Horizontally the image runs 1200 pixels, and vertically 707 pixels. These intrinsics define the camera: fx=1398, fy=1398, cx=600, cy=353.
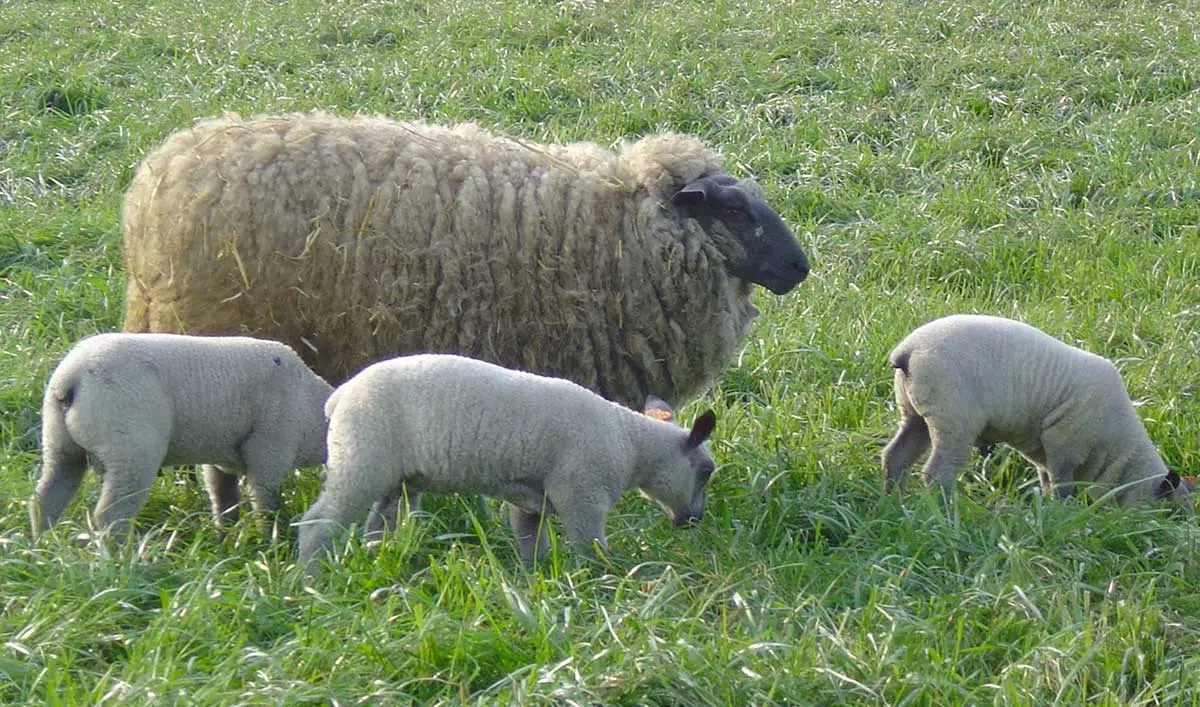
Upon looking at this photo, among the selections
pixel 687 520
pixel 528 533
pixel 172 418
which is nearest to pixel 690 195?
pixel 687 520

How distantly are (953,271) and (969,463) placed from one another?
97.4 inches

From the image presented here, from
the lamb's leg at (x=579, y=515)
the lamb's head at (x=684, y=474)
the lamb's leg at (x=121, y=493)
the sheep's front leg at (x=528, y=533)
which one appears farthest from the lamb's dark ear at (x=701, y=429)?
the lamb's leg at (x=121, y=493)

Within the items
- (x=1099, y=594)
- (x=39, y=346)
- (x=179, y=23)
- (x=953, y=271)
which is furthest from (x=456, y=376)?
(x=179, y=23)

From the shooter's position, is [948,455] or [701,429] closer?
[701,429]

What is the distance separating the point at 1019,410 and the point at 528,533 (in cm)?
188

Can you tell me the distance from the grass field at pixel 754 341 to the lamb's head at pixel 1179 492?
0.59 ft

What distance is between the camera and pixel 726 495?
4918 mm

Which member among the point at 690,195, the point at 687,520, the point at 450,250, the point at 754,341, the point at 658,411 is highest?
the point at 690,195

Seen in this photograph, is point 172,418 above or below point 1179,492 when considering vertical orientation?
above

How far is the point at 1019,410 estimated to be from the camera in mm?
5043

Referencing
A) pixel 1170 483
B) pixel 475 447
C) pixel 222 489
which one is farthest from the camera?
pixel 1170 483

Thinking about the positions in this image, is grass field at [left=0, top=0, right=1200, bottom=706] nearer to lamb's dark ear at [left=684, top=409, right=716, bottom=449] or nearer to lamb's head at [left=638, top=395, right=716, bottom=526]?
lamb's head at [left=638, top=395, right=716, bottom=526]

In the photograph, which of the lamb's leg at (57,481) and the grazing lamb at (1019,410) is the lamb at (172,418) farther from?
the grazing lamb at (1019,410)

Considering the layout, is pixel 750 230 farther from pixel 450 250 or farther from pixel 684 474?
pixel 684 474
